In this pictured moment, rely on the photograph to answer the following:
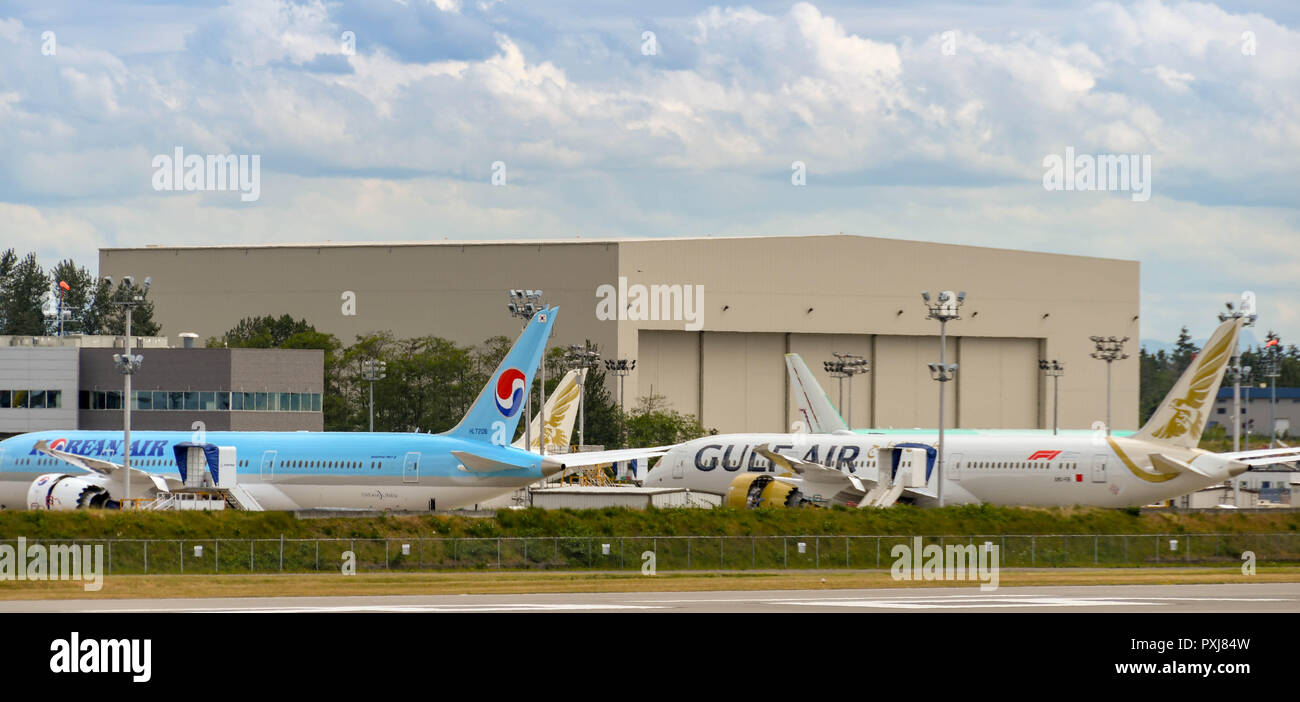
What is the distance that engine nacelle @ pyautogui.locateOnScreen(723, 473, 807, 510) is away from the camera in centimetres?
5997

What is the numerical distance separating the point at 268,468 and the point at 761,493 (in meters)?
18.6

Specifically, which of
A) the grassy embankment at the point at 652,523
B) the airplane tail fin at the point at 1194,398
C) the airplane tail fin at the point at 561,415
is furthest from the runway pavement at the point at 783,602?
the airplane tail fin at the point at 561,415

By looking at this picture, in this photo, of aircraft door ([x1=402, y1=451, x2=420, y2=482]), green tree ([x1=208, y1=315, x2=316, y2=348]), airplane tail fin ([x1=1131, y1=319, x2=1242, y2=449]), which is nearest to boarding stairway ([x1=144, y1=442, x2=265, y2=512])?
aircraft door ([x1=402, y1=451, x2=420, y2=482])

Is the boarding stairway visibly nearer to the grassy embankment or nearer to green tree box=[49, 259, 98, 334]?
the grassy embankment

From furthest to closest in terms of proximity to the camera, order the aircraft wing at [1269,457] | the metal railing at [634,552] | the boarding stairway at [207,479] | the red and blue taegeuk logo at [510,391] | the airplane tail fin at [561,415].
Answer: the airplane tail fin at [561,415] < the aircraft wing at [1269,457] < the boarding stairway at [207,479] < the red and blue taegeuk logo at [510,391] < the metal railing at [634,552]

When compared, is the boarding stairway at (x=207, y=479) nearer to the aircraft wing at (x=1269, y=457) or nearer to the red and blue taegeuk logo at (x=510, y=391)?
the red and blue taegeuk logo at (x=510, y=391)

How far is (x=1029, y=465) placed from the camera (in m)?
57.9

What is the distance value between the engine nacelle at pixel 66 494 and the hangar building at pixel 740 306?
59.5 metres

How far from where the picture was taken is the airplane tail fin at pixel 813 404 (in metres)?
75.2

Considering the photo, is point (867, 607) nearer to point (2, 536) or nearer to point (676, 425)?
point (2, 536)

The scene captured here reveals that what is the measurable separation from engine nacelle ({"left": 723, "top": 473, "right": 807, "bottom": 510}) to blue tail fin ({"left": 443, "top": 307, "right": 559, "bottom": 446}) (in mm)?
10988

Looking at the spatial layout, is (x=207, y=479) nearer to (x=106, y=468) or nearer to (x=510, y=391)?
(x=106, y=468)

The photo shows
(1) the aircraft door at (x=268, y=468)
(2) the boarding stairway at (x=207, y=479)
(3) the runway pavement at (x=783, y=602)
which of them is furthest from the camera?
(1) the aircraft door at (x=268, y=468)
